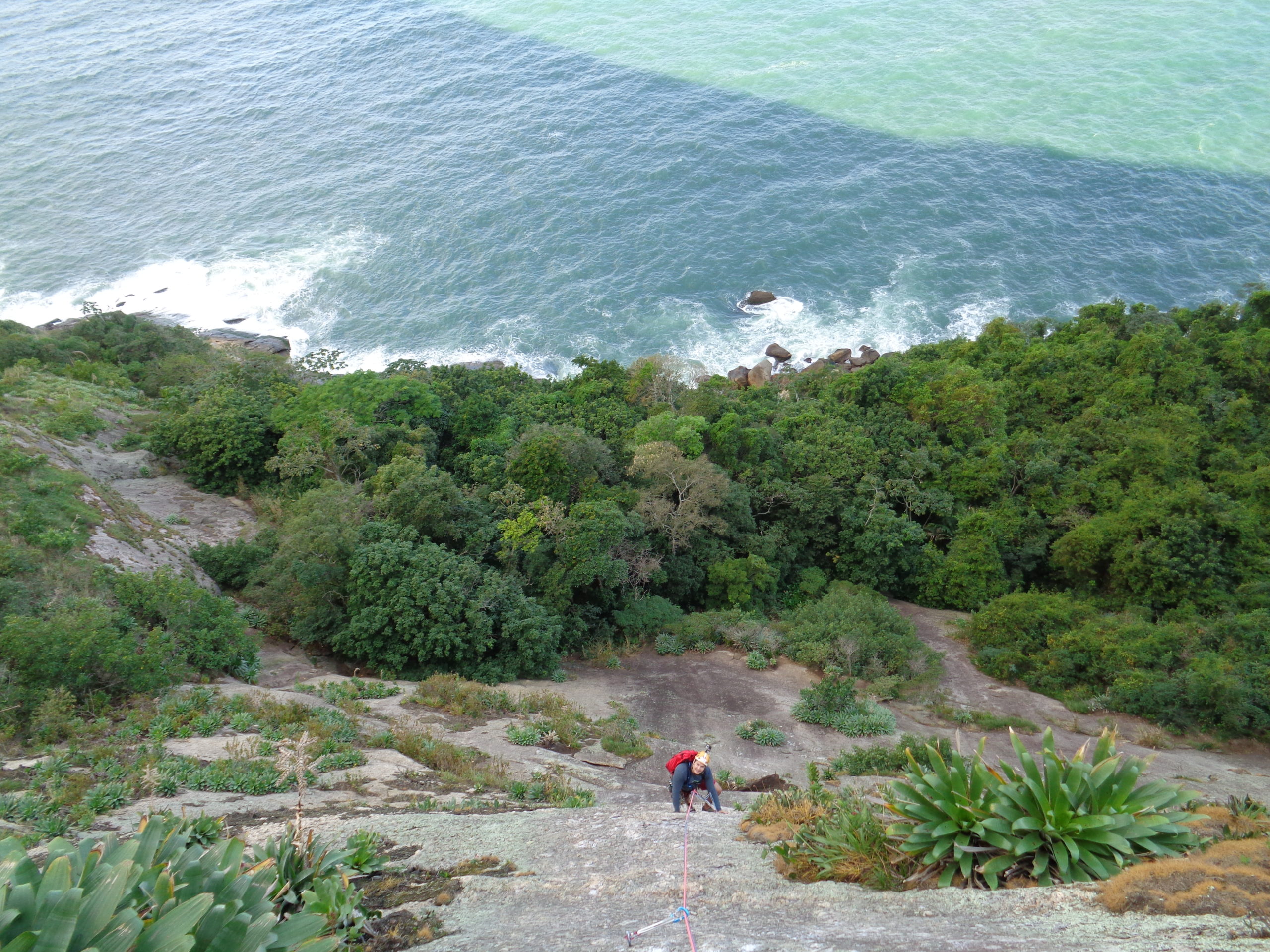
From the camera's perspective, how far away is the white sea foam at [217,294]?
→ 46156 millimetres

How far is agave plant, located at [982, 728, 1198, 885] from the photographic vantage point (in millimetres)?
7523

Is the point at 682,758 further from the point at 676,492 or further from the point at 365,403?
the point at 365,403

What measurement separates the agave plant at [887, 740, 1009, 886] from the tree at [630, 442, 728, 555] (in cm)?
1540

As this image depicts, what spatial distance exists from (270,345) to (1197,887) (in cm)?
4683

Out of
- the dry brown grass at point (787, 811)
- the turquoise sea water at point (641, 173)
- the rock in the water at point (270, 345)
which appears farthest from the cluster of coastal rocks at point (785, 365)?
the dry brown grass at point (787, 811)

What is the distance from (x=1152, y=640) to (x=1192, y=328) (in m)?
20.8

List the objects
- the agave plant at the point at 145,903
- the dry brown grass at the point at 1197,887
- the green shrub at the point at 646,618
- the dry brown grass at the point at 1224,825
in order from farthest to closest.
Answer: the green shrub at the point at 646,618, the dry brown grass at the point at 1224,825, the dry brown grass at the point at 1197,887, the agave plant at the point at 145,903

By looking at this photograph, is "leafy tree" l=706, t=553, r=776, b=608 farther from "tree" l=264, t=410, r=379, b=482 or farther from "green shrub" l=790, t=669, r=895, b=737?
"tree" l=264, t=410, r=379, b=482

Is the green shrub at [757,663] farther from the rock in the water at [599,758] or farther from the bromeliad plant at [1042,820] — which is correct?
the bromeliad plant at [1042,820]

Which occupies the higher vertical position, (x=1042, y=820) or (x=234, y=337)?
(x=1042, y=820)

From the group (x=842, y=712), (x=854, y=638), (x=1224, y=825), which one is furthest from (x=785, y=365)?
(x=1224, y=825)

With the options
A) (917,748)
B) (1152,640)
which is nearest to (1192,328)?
(1152,640)

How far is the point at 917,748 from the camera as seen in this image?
565 inches

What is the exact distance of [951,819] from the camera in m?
8.02
